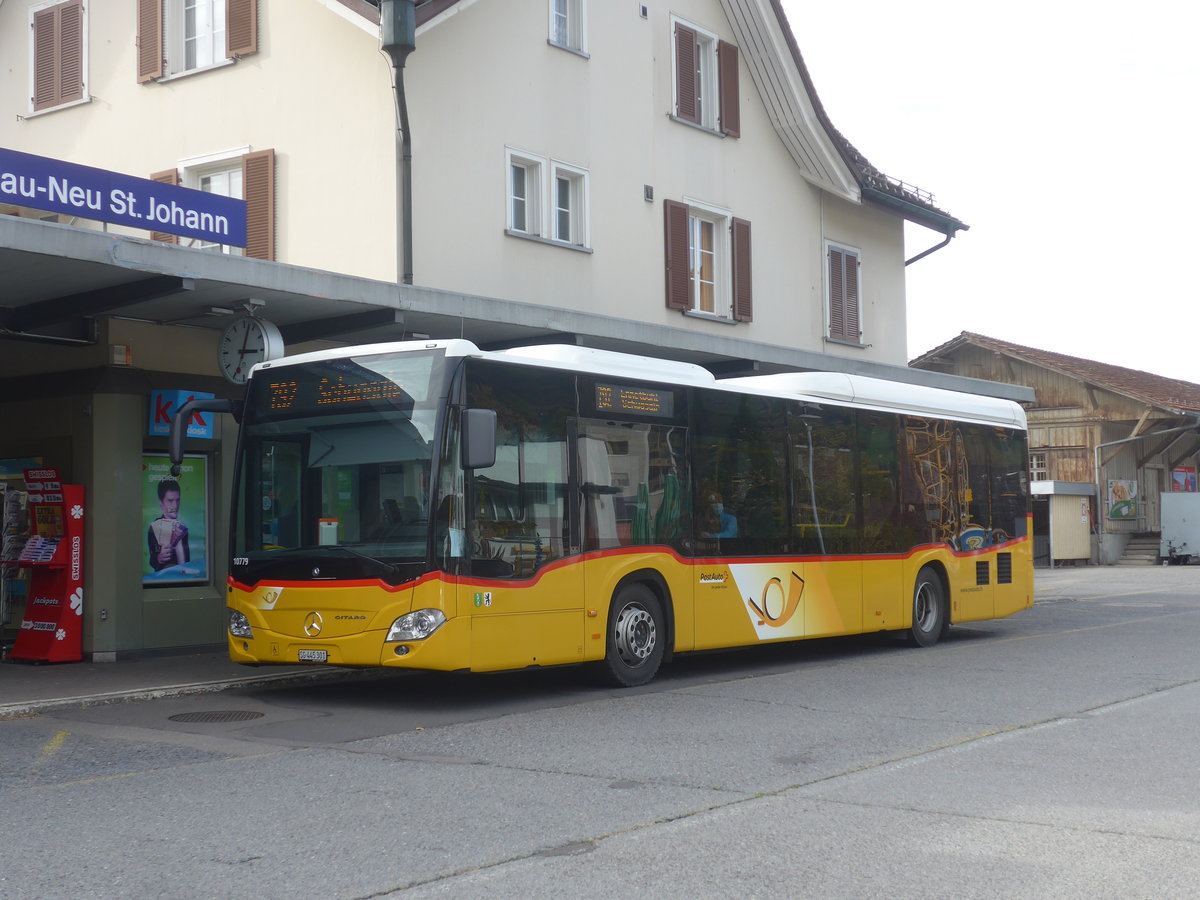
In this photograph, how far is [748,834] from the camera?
6191 millimetres

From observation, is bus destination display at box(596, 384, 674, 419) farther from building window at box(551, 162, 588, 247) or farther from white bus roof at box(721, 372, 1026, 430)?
building window at box(551, 162, 588, 247)

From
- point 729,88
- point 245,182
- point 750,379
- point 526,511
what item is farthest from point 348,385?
point 729,88

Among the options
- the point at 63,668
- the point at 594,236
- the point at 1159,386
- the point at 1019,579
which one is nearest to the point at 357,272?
the point at 594,236

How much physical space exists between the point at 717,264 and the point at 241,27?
8.30 m

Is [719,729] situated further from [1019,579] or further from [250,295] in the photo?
[1019,579]

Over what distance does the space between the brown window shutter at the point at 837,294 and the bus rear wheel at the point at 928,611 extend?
904 centimetres

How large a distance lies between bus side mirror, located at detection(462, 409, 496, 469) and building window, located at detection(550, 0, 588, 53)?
11.1 meters

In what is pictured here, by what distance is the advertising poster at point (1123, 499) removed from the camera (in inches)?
1677

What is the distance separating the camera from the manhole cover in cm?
Answer: 1032

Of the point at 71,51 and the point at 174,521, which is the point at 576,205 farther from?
the point at 71,51

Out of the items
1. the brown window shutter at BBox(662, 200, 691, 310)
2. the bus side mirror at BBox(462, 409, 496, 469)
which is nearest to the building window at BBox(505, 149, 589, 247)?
the brown window shutter at BBox(662, 200, 691, 310)

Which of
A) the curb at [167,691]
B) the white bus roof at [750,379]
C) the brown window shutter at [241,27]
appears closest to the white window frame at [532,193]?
the brown window shutter at [241,27]

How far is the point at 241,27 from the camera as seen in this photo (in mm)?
18516

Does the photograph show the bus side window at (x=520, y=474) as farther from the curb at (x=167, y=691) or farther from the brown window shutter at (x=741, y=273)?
the brown window shutter at (x=741, y=273)
